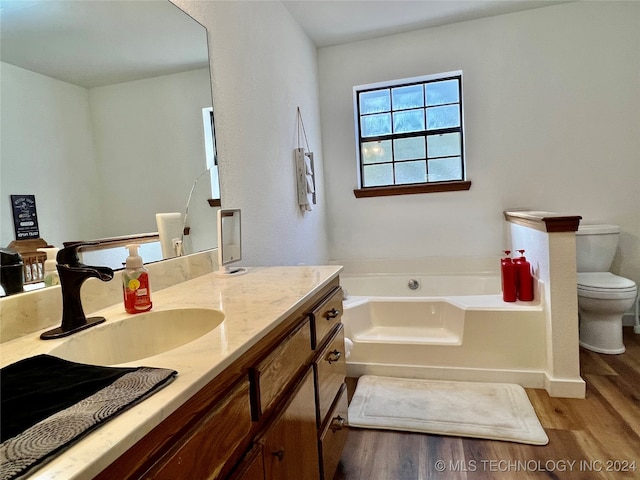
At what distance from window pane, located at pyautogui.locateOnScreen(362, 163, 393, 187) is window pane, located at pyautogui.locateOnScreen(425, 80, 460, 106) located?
26.2 inches

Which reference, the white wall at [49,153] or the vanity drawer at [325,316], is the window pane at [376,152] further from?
the white wall at [49,153]

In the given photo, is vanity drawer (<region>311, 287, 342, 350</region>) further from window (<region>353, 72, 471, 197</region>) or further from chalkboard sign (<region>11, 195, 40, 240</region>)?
window (<region>353, 72, 471, 197</region>)

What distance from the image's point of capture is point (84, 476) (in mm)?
385

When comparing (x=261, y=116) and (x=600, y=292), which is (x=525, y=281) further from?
(x=261, y=116)

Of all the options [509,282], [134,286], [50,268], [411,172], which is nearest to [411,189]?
[411,172]

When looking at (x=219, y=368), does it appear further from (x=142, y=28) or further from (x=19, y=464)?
(x=142, y=28)

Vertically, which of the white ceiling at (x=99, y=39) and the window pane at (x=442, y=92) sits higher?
the window pane at (x=442, y=92)

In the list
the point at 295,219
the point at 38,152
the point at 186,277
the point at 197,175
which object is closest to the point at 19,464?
the point at 38,152

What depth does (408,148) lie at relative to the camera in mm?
3322

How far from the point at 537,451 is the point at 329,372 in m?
1.02

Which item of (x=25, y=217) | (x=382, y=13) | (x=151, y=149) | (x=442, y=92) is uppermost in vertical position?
(x=382, y=13)

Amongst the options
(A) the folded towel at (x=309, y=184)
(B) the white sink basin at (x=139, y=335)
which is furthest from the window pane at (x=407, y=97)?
(B) the white sink basin at (x=139, y=335)

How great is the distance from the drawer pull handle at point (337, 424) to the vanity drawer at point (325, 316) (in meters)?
0.33

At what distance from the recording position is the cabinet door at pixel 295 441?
834mm
